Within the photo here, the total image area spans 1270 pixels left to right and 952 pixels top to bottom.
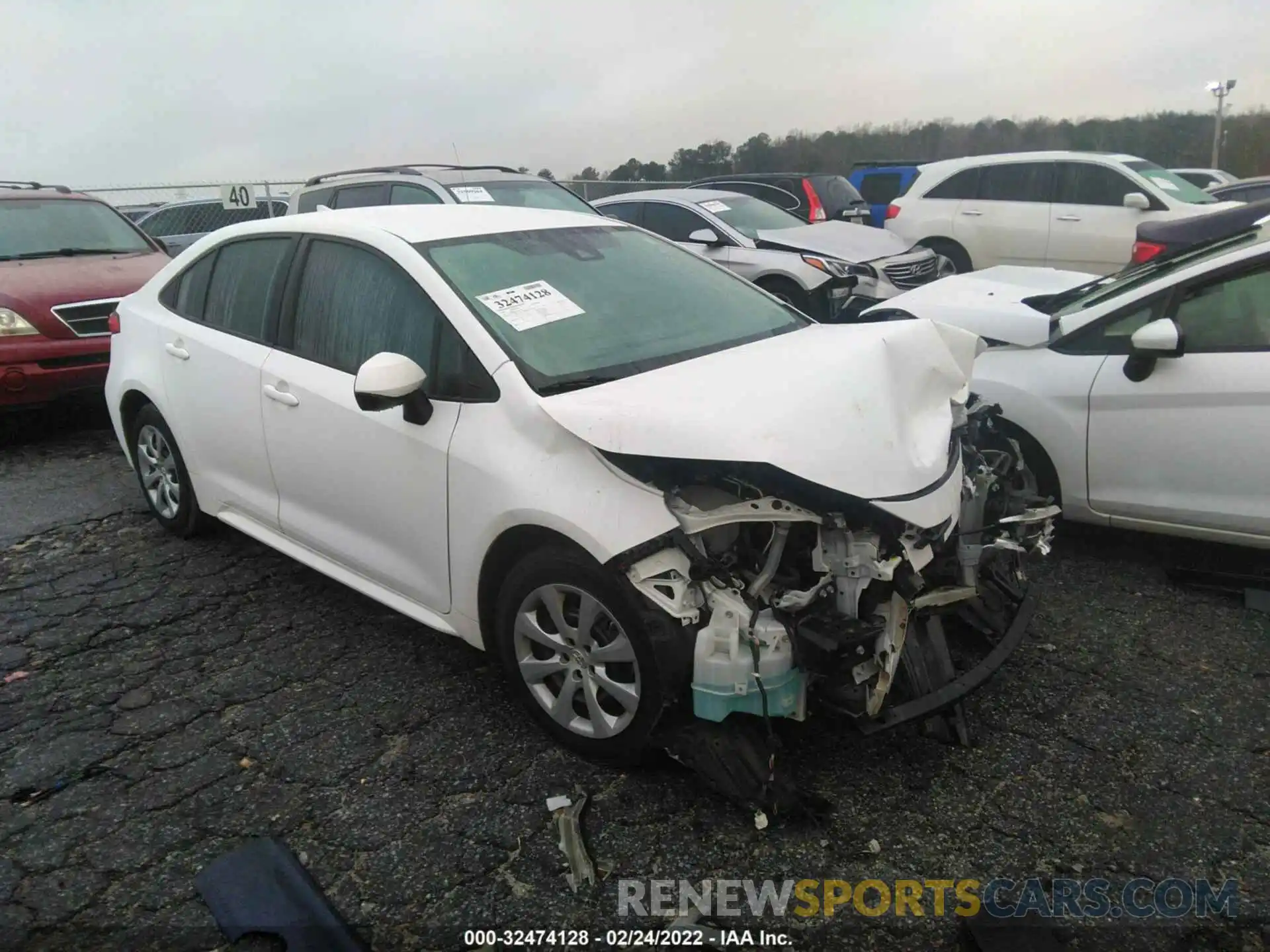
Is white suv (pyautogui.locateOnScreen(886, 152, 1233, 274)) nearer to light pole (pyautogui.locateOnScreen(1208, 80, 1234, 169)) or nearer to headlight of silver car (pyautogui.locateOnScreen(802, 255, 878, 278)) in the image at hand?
headlight of silver car (pyautogui.locateOnScreen(802, 255, 878, 278))

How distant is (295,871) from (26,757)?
1234 mm

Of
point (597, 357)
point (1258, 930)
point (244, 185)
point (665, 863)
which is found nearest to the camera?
point (1258, 930)

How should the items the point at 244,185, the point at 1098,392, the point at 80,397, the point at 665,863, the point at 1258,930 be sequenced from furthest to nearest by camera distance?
the point at 244,185 → the point at 80,397 → the point at 1098,392 → the point at 665,863 → the point at 1258,930

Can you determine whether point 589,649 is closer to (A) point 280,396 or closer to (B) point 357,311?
(B) point 357,311

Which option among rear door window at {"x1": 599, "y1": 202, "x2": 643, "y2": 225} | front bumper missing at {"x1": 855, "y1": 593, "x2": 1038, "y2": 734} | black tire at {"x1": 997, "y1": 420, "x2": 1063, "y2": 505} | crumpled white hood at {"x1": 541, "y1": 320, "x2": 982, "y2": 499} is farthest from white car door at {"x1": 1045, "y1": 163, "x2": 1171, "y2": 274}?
front bumper missing at {"x1": 855, "y1": 593, "x2": 1038, "y2": 734}

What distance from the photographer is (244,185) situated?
47.4 feet

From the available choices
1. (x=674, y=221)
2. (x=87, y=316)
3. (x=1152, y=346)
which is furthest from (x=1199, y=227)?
(x=87, y=316)

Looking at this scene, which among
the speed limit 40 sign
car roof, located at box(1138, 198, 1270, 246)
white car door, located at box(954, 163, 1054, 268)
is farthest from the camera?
the speed limit 40 sign

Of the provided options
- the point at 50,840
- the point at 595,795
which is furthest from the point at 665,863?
the point at 50,840

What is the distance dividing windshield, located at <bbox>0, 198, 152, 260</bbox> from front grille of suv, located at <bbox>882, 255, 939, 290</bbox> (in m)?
6.54

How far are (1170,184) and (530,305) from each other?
931 cm

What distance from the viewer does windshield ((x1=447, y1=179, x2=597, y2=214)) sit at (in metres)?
8.00

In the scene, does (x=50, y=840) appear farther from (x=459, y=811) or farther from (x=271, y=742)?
(x=459, y=811)

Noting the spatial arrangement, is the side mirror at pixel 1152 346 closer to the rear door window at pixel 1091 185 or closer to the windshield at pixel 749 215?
the windshield at pixel 749 215
